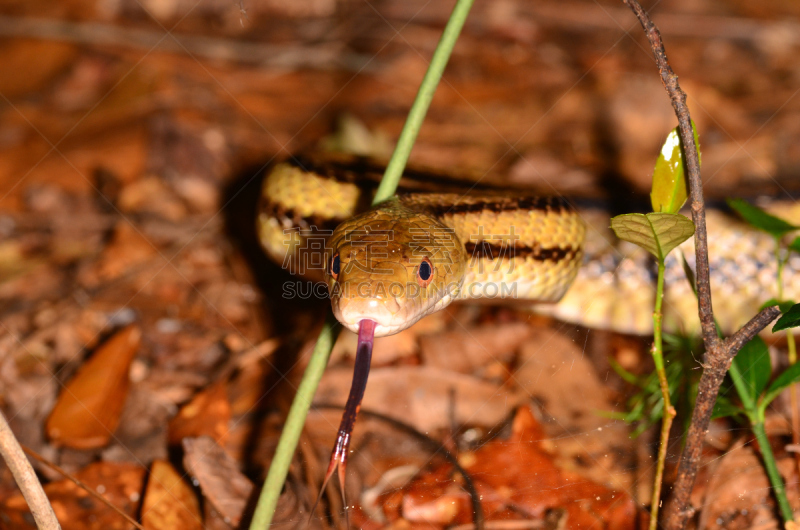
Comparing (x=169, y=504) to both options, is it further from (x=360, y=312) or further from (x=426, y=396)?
(x=426, y=396)

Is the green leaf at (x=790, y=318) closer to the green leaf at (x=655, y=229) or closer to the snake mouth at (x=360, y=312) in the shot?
the green leaf at (x=655, y=229)

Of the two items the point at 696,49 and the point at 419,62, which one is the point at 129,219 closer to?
the point at 419,62

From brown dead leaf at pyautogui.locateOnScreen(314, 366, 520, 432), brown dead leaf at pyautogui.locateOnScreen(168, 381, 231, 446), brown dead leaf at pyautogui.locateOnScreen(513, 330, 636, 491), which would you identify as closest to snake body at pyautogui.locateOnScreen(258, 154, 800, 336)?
brown dead leaf at pyautogui.locateOnScreen(513, 330, 636, 491)

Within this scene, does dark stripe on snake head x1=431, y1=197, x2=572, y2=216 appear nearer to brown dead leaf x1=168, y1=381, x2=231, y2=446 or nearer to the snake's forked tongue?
the snake's forked tongue

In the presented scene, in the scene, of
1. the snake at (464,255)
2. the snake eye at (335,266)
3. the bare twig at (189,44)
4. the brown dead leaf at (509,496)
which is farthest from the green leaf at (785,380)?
the bare twig at (189,44)

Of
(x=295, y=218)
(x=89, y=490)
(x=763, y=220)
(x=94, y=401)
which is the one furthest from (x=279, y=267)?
(x=763, y=220)

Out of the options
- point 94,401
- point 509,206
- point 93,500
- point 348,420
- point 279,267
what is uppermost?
point 509,206
